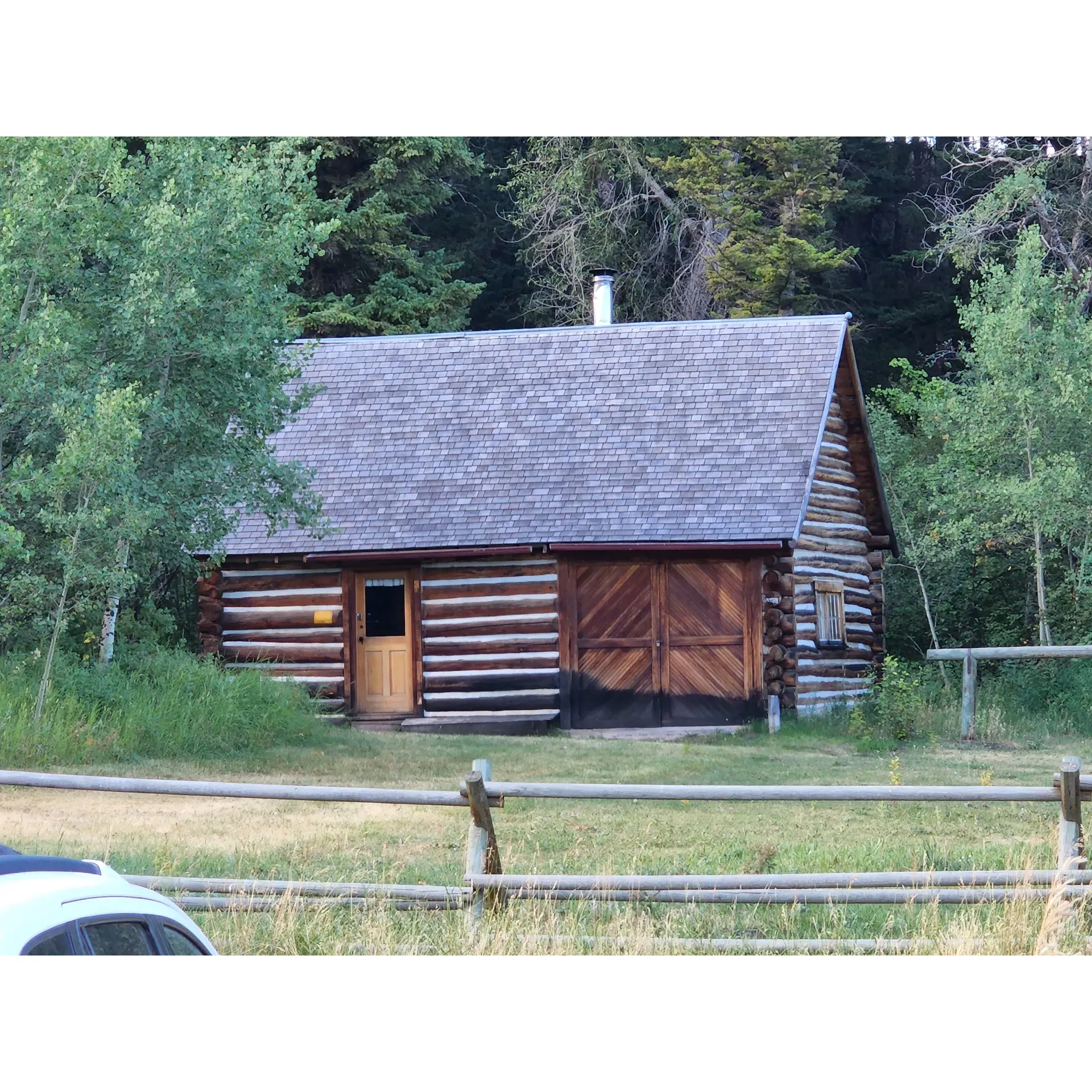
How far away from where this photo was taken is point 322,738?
1731 cm

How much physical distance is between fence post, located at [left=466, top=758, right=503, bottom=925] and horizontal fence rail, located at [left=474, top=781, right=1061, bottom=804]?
80mm

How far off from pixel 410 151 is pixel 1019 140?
12383 mm

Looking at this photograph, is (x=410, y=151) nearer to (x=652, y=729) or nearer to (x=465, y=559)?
(x=465, y=559)

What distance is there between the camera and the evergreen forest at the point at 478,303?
14984 millimetres

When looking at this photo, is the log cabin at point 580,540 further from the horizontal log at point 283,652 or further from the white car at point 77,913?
the white car at point 77,913

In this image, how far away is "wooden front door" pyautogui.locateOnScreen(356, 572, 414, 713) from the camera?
68.4 ft

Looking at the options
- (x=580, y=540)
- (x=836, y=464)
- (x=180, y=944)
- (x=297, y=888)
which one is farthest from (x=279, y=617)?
(x=180, y=944)

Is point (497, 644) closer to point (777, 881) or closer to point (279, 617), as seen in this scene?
point (279, 617)

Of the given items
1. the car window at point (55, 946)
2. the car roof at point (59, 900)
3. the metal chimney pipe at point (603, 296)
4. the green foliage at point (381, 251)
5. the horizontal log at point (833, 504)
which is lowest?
the car window at point (55, 946)

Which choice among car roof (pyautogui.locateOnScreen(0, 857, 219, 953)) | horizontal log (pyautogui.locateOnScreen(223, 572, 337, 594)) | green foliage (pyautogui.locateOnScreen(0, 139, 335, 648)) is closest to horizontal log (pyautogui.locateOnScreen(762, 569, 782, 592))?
horizontal log (pyautogui.locateOnScreen(223, 572, 337, 594))

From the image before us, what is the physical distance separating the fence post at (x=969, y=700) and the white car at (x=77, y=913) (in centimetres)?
1506

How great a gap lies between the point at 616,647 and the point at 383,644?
11.5 ft

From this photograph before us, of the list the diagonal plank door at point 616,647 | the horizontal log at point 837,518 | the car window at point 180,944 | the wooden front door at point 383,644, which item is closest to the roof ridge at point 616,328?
the horizontal log at point 837,518

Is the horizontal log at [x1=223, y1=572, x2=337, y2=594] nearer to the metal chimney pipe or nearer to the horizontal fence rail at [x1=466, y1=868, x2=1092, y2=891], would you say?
the metal chimney pipe
